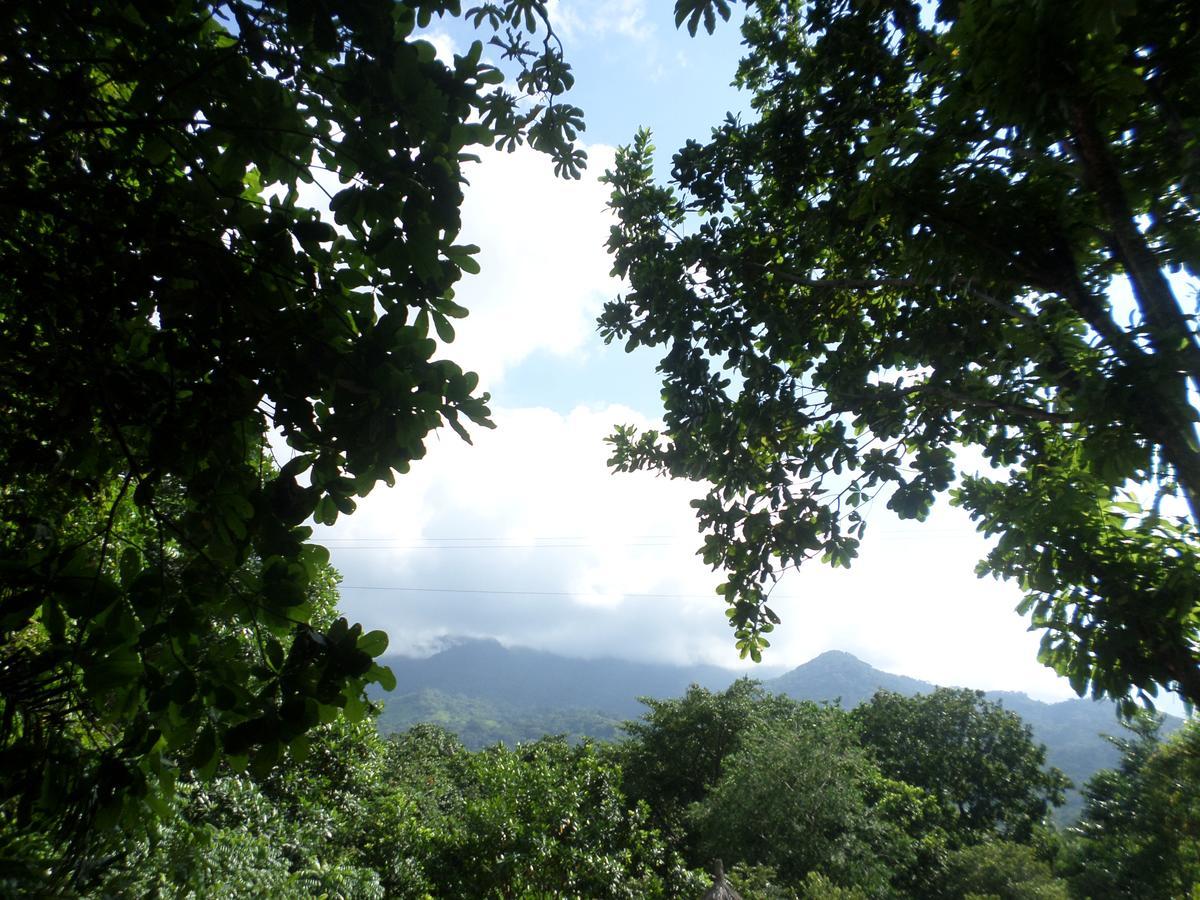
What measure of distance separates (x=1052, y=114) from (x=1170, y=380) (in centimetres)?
128

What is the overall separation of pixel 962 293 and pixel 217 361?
4856 mm

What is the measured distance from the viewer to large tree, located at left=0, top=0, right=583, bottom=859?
1.46 metres

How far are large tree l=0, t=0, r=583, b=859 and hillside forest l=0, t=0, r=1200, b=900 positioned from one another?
1 cm

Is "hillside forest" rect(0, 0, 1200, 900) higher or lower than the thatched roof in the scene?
higher

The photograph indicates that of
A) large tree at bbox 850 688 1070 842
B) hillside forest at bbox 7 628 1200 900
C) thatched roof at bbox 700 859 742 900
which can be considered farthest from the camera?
large tree at bbox 850 688 1070 842

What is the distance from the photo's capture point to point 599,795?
982cm

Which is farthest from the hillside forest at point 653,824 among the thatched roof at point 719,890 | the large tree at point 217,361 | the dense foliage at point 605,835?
the thatched roof at point 719,890

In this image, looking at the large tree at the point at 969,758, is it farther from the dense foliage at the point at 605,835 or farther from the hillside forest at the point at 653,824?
the dense foliage at the point at 605,835

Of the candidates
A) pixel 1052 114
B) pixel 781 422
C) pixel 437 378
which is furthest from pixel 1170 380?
pixel 437 378

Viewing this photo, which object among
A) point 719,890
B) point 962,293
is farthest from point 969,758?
point 962,293

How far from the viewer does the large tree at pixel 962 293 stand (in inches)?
104

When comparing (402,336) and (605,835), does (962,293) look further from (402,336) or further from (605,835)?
(605,835)

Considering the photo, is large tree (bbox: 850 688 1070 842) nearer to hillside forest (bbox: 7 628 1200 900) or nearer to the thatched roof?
hillside forest (bbox: 7 628 1200 900)

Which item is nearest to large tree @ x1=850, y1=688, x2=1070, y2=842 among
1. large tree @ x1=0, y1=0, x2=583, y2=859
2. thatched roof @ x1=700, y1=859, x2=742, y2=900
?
thatched roof @ x1=700, y1=859, x2=742, y2=900
